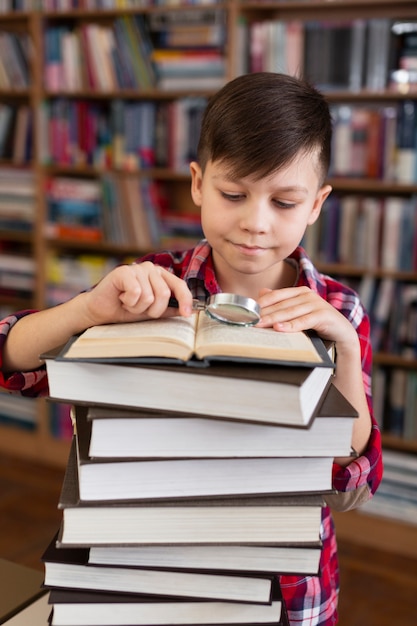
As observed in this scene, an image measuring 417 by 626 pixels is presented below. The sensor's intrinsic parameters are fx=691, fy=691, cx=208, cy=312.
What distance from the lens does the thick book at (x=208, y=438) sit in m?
0.56

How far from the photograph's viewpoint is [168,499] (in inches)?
22.5

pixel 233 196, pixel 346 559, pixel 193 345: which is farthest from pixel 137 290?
pixel 346 559

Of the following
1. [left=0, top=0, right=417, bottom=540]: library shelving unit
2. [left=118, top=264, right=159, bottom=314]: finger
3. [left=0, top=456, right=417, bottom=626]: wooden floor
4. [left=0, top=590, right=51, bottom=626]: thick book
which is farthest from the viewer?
[left=0, top=0, right=417, bottom=540]: library shelving unit

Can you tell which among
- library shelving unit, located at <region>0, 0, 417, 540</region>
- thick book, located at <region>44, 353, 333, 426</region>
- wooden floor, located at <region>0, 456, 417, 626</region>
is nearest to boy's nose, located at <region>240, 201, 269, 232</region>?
thick book, located at <region>44, 353, 333, 426</region>

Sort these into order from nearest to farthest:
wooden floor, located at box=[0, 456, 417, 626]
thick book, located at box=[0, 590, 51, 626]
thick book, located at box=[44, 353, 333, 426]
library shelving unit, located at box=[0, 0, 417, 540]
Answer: thick book, located at box=[44, 353, 333, 426]
thick book, located at box=[0, 590, 51, 626]
wooden floor, located at box=[0, 456, 417, 626]
library shelving unit, located at box=[0, 0, 417, 540]

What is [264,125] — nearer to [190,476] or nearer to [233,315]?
[233,315]

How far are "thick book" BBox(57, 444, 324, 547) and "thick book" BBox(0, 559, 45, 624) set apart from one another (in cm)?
26

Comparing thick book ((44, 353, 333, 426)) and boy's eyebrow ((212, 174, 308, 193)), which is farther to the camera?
boy's eyebrow ((212, 174, 308, 193))

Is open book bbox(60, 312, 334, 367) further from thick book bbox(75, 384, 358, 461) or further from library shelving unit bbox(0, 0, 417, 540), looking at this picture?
library shelving unit bbox(0, 0, 417, 540)

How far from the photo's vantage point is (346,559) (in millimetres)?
2477

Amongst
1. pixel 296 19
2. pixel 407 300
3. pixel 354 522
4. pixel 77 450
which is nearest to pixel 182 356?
pixel 77 450

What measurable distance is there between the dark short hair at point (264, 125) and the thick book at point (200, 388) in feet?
1.04

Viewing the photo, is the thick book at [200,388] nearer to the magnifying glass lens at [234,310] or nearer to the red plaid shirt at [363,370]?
the magnifying glass lens at [234,310]

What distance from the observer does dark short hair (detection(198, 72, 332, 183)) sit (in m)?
0.79
